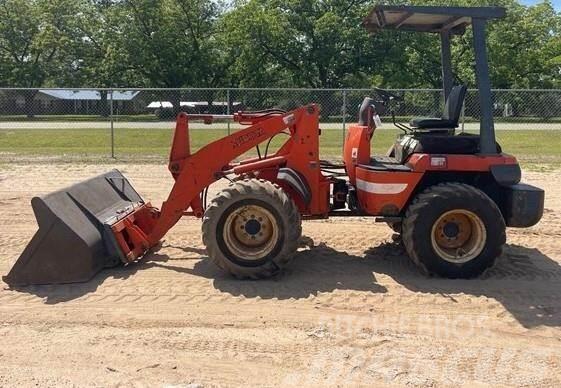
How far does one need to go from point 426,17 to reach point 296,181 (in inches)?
83.7

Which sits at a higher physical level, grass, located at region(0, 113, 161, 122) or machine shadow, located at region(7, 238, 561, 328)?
grass, located at region(0, 113, 161, 122)

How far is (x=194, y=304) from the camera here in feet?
17.2

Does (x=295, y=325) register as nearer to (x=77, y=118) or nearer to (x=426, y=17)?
(x=426, y=17)

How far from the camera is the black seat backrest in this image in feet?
19.7

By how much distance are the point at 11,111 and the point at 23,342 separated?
75.4 ft

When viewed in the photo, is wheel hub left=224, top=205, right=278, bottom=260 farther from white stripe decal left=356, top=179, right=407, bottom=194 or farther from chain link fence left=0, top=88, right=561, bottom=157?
chain link fence left=0, top=88, right=561, bottom=157

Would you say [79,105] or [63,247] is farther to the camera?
[79,105]

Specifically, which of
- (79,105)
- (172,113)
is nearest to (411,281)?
(172,113)

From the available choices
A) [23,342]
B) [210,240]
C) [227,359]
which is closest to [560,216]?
[210,240]

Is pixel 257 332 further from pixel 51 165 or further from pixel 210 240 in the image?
pixel 51 165

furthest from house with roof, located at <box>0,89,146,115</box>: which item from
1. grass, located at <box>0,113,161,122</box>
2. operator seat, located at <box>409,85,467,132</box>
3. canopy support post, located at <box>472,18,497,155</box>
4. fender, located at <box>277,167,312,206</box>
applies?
canopy support post, located at <box>472,18,497,155</box>

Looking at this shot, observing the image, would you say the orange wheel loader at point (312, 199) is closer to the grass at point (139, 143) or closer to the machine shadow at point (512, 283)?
the machine shadow at point (512, 283)

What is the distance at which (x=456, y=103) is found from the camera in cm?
607

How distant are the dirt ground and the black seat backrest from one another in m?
1.54
